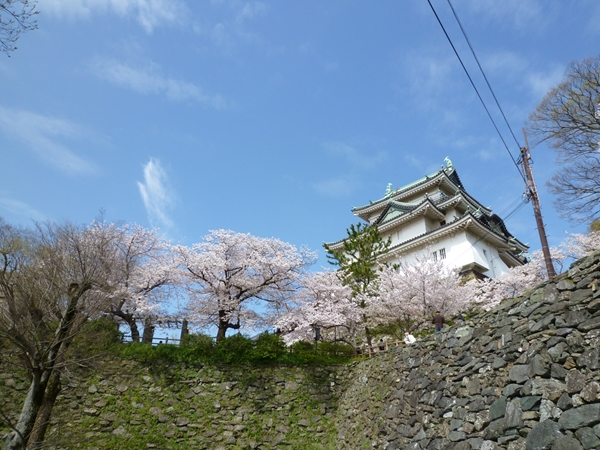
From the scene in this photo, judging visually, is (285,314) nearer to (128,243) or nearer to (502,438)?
(128,243)

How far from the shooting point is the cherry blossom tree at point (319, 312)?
18344 mm

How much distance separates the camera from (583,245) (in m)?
25.9

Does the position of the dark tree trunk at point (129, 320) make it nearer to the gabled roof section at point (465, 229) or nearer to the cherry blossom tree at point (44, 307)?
the cherry blossom tree at point (44, 307)

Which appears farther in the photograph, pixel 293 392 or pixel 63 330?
pixel 293 392

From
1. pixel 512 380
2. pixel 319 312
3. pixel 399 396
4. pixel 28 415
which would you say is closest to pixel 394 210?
pixel 319 312

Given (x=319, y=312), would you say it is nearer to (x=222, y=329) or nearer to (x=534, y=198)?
(x=222, y=329)

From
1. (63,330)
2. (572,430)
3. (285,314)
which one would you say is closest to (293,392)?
(285,314)

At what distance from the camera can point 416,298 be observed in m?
18.9

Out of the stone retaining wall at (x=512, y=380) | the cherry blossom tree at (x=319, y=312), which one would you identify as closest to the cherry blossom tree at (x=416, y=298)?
the cherry blossom tree at (x=319, y=312)

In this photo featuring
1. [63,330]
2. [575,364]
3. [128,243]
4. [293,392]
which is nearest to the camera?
[575,364]

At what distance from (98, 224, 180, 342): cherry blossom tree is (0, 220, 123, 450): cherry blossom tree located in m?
6.33

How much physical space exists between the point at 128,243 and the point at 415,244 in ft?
64.1

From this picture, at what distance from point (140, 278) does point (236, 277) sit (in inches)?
211

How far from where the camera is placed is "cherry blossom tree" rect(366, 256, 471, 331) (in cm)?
1861
